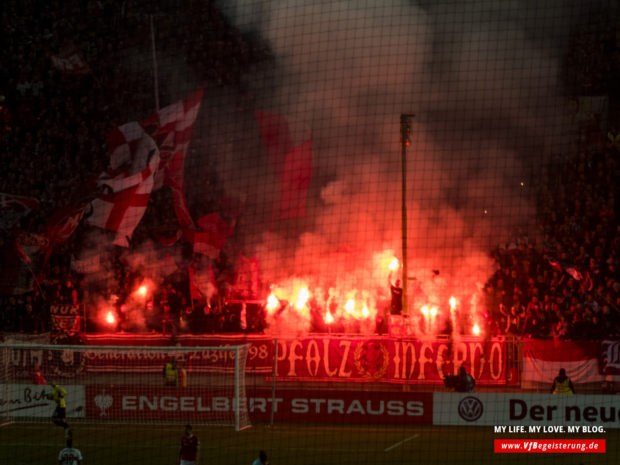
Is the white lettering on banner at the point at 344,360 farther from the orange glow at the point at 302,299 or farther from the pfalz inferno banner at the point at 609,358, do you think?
the pfalz inferno banner at the point at 609,358

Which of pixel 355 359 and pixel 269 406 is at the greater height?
pixel 355 359

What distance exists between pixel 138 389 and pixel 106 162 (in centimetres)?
1082

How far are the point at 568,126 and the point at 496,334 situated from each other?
28.1 ft

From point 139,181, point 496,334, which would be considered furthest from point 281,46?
point 496,334

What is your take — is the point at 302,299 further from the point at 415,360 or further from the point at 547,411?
the point at 547,411

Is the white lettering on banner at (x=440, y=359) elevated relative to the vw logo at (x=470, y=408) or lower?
elevated

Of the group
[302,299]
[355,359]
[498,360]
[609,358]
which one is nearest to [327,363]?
[355,359]

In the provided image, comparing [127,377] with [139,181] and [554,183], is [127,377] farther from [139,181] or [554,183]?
[554,183]

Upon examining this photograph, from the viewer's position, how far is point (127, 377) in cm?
1825

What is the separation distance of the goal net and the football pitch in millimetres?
306

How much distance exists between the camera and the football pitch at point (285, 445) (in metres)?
12.9

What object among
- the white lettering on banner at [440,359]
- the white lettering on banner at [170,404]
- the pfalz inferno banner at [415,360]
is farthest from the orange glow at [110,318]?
the white lettering on banner at [440,359]

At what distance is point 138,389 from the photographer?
16.5 metres

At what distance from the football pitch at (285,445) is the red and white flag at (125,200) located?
553 centimetres
